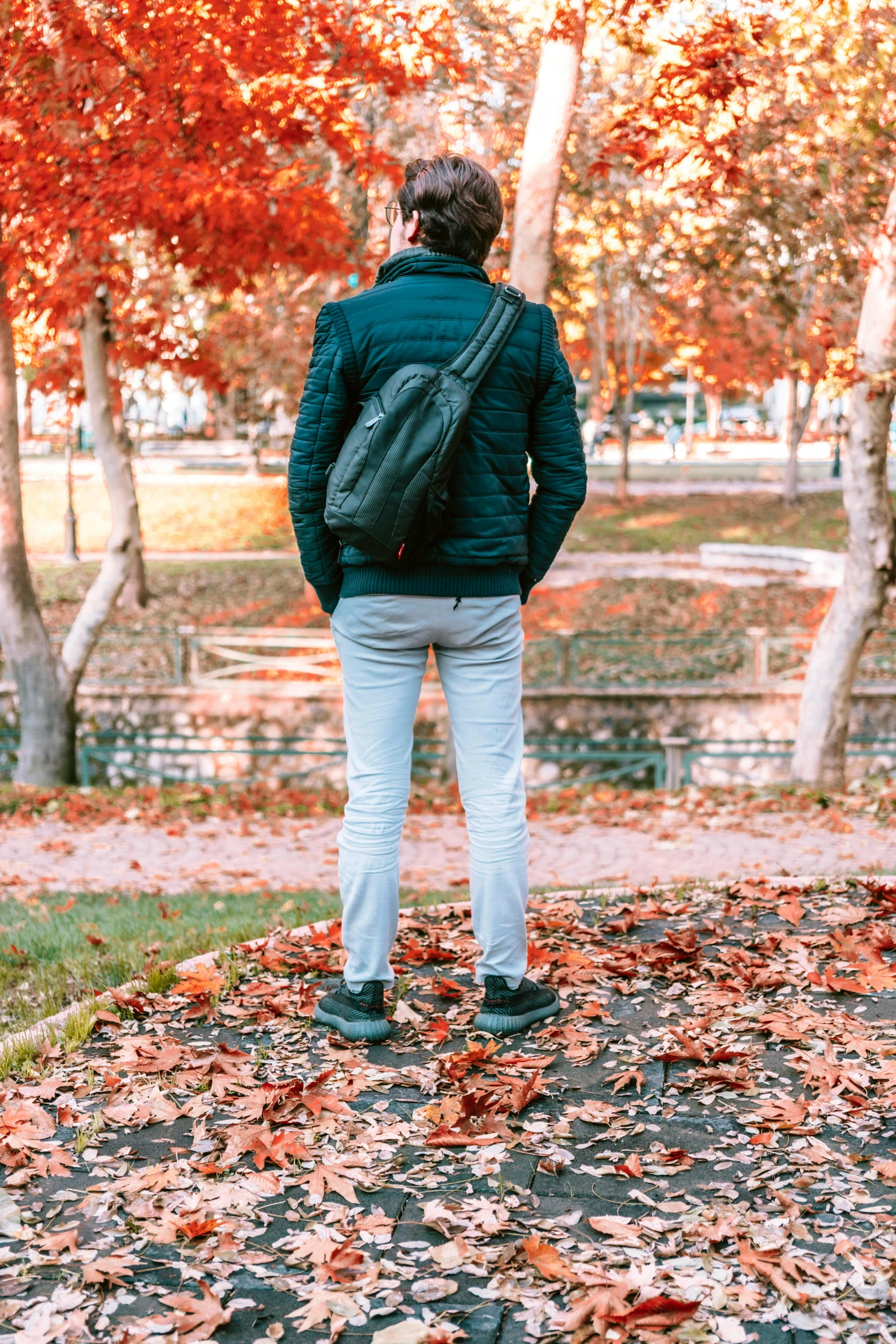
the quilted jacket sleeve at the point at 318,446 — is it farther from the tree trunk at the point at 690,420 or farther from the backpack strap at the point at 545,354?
the tree trunk at the point at 690,420

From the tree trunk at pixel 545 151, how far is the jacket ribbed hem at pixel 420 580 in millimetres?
6085

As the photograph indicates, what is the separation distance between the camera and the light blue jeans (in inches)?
136

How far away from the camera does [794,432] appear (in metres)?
26.0

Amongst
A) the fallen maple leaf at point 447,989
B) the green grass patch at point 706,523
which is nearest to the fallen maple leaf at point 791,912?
the fallen maple leaf at point 447,989

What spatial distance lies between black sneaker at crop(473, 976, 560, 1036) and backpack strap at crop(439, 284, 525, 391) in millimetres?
1627

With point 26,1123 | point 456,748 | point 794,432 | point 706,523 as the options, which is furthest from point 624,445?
point 26,1123

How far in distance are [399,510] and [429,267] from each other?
2.23 ft

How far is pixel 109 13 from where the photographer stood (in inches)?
324

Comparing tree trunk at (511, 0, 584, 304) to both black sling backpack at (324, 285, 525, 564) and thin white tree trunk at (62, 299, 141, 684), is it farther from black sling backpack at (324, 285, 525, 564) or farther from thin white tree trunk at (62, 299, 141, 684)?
black sling backpack at (324, 285, 525, 564)

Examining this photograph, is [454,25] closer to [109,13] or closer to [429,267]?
[109,13]

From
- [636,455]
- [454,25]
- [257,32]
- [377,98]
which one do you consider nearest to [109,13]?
[257,32]

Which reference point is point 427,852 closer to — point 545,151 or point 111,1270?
point 545,151

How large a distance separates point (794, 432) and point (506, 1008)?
2404 centimetres

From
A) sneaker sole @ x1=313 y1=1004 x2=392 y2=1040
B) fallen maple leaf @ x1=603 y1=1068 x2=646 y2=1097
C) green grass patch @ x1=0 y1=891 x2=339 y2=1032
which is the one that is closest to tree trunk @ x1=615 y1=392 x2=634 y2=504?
green grass patch @ x1=0 y1=891 x2=339 y2=1032
